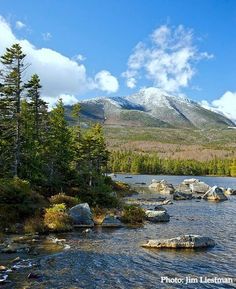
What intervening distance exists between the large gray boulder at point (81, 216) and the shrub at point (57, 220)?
1275mm

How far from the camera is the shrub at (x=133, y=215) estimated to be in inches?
1834

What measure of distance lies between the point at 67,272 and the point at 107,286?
368 cm

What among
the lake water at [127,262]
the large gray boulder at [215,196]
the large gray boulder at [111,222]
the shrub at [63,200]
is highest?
the shrub at [63,200]

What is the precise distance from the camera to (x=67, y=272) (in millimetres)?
25531

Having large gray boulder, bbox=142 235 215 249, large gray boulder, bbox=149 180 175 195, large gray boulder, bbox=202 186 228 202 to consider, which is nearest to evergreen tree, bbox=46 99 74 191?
large gray boulder, bbox=142 235 215 249

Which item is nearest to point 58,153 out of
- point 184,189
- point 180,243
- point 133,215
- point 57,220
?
point 133,215

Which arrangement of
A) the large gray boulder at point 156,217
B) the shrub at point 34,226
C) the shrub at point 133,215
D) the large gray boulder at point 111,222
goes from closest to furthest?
the shrub at point 34,226 < the large gray boulder at point 111,222 < the shrub at point 133,215 < the large gray boulder at point 156,217

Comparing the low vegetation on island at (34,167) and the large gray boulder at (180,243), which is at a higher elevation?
the low vegetation on island at (34,167)

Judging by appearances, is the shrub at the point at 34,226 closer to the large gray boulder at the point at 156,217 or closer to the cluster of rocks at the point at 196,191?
the large gray boulder at the point at 156,217

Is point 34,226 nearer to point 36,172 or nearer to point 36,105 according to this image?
point 36,172

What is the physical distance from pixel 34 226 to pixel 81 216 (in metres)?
6.69

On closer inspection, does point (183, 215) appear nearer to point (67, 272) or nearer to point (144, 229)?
point (144, 229)

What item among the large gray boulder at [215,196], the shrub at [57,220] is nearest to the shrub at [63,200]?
the shrub at [57,220]

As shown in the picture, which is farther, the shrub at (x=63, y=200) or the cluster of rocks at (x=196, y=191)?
the cluster of rocks at (x=196, y=191)
